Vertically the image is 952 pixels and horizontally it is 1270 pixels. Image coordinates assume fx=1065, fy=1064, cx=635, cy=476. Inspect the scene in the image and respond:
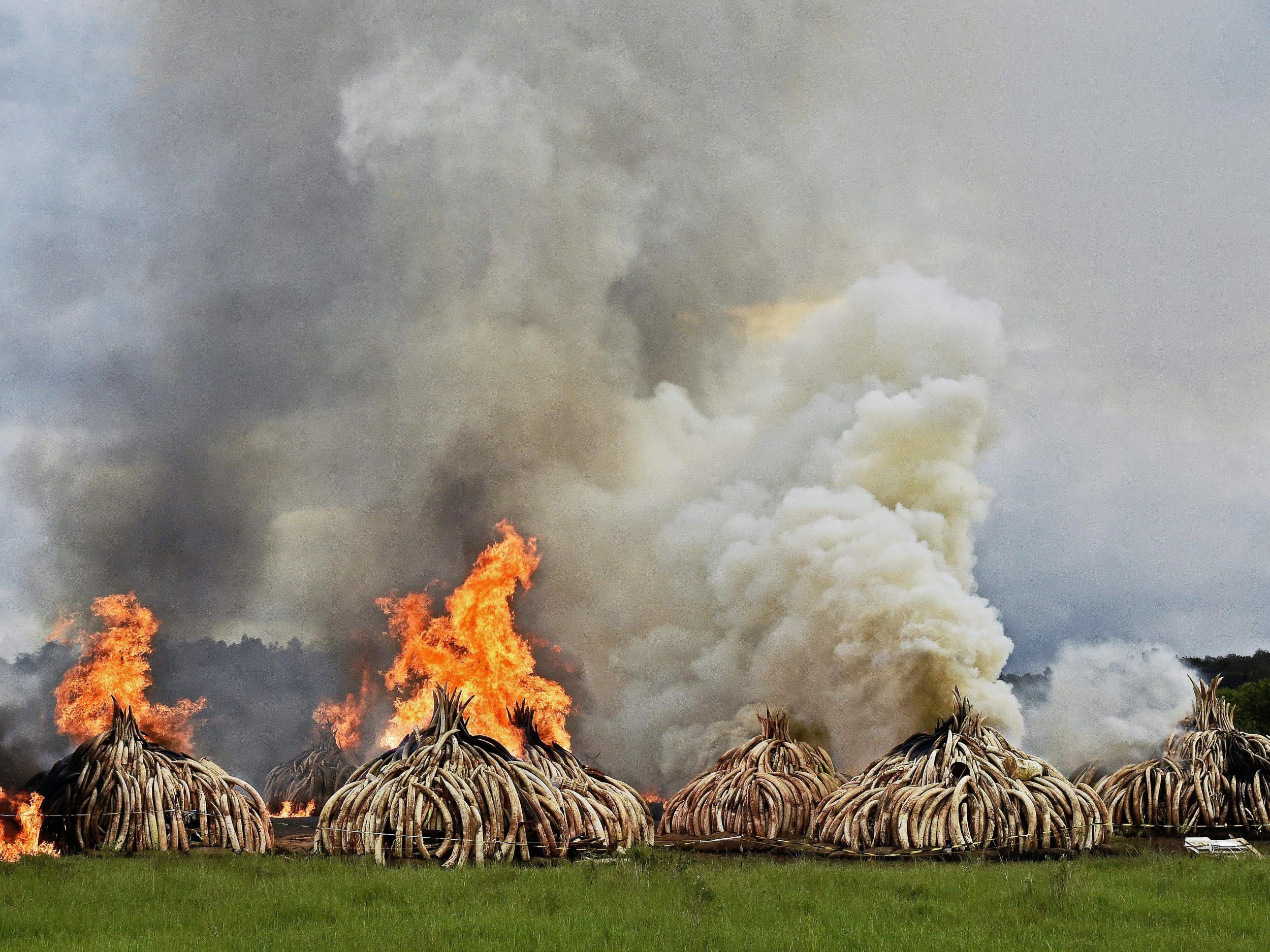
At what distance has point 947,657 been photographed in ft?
104

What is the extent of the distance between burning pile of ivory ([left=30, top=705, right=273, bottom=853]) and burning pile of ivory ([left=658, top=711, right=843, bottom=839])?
1048 cm

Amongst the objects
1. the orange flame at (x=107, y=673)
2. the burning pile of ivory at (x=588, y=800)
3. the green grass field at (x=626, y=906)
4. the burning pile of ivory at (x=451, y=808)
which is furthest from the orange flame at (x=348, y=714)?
the green grass field at (x=626, y=906)

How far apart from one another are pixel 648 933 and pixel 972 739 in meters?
12.8

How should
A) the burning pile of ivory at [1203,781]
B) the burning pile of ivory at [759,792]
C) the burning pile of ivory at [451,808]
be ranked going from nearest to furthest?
the burning pile of ivory at [451,808] → the burning pile of ivory at [1203,781] → the burning pile of ivory at [759,792]

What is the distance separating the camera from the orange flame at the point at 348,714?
153 ft

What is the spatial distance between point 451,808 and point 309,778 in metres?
19.9

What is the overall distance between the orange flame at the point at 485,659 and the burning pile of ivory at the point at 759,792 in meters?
5.29

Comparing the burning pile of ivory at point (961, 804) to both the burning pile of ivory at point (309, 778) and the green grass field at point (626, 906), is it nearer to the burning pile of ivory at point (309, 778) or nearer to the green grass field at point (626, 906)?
the green grass field at point (626, 906)

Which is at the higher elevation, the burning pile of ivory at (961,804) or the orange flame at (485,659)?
the orange flame at (485,659)

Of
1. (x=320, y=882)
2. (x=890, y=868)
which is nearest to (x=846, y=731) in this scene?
(x=890, y=868)

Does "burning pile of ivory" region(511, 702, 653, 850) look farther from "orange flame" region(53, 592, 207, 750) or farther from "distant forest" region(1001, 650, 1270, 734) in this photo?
"distant forest" region(1001, 650, 1270, 734)

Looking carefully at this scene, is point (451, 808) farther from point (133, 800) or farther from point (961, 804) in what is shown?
point (961, 804)

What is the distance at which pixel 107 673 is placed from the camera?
23844 millimetres

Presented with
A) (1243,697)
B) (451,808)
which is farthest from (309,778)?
(1243,697)
